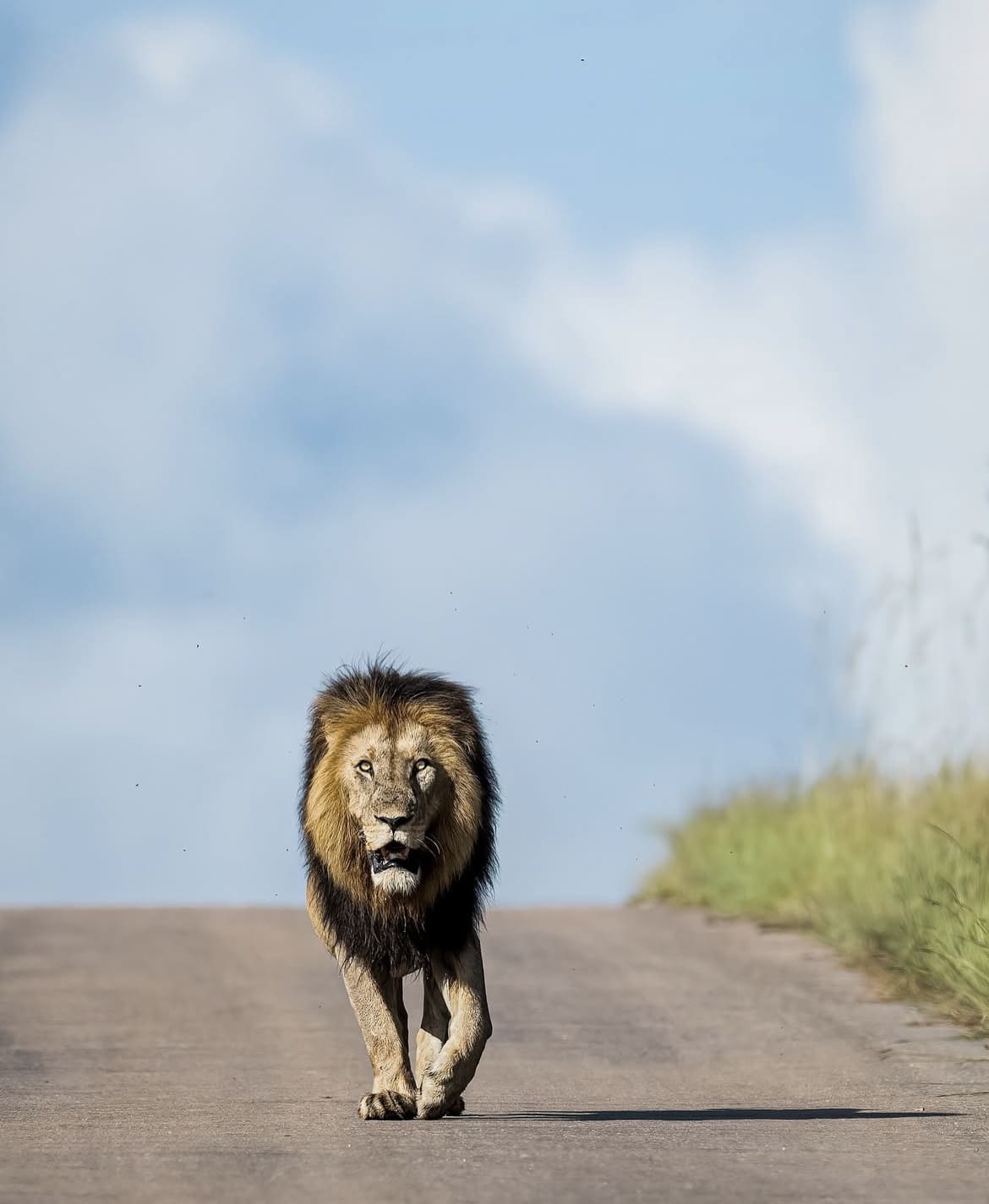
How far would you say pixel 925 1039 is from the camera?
12.7m

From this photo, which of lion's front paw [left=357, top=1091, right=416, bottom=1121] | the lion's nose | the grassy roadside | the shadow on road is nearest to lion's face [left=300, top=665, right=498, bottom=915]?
the lion's nose

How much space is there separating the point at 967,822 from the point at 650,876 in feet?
21.8

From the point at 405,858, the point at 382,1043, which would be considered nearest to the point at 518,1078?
the point at 382,1043

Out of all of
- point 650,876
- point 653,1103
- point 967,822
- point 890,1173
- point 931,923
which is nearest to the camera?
point 890,1173

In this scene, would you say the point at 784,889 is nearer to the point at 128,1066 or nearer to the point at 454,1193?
the point at 128,1066

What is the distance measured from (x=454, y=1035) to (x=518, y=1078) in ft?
6.84

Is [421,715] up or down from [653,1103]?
up

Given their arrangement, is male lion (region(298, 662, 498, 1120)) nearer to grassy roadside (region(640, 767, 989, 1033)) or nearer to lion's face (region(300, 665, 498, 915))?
lion's face (region(300, 665, 498, 915))

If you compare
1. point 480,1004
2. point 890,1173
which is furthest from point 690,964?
point 890,1173

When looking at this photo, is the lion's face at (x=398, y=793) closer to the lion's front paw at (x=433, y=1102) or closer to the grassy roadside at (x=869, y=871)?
the lion's front paw at (x=433, y=1102)

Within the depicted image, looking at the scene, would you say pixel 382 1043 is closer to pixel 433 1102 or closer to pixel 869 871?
pixel 433 1102

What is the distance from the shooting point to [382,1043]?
9.73m

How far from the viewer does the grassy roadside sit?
13820 mm

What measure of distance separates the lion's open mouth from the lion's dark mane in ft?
0.46
